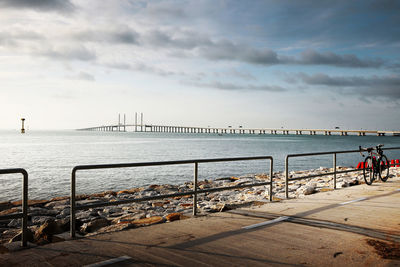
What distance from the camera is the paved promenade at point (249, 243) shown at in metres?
4.38

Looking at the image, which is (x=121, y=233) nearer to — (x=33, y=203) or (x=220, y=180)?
(x=33, y=203)

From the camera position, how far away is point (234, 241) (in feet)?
17.1

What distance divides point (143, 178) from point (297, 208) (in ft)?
65.9

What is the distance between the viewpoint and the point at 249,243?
201 inches

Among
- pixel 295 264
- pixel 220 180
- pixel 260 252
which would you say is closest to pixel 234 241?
pixel 260 252

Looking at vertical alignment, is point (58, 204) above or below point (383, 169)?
below

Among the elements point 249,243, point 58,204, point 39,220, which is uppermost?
point 249,243

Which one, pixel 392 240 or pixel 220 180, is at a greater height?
pixel 392 240

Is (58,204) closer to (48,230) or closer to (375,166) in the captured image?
(48,230)

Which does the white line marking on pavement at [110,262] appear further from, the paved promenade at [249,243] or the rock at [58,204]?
the rock at [58,204]

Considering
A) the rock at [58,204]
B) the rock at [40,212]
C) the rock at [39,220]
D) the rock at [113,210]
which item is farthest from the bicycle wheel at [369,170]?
the rock at [58,204]

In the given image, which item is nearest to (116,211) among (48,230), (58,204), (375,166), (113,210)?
(113,210)

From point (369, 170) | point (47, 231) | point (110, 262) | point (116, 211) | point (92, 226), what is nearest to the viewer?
point (110, 262)

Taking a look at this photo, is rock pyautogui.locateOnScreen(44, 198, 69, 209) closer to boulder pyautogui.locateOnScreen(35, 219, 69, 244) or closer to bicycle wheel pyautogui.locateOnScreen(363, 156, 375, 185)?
boulder pyautogui.locateOnScreen(35, 219, 69, 244)
